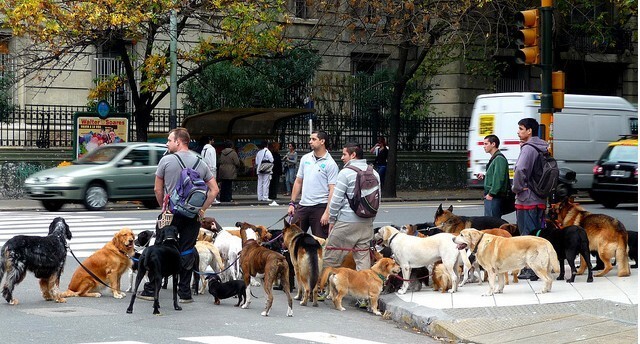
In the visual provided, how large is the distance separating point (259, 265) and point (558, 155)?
1951 cm

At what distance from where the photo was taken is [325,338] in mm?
9883

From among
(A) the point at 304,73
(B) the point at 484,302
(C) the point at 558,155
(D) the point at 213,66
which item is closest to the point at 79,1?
(D) the point at 213,66

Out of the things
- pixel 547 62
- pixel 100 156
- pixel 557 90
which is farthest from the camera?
pixel 100 156

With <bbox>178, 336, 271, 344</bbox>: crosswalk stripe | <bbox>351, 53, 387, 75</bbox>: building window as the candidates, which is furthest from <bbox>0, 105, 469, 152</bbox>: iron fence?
<bbox>178, 336, 271, 344</bbox>: crosswalk stripe

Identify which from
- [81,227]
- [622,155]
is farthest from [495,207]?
[622,155]

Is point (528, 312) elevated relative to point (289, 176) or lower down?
lower down

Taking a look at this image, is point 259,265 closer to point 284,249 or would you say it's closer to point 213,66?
point 284,249

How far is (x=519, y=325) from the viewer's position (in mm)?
10336

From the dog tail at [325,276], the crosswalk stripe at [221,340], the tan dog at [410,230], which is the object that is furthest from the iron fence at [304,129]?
the crosswalk stripe at [221,340]

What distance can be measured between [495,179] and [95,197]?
13.4m

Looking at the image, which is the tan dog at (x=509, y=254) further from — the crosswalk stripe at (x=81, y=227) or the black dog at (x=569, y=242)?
the crosswalk stripe at (x=81, y=227)

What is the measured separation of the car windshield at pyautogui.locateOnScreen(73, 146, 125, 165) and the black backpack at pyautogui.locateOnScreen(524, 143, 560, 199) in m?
15.0

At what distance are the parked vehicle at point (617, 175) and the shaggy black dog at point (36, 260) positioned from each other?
17.4 meters

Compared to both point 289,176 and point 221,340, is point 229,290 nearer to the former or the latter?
point 221,340
